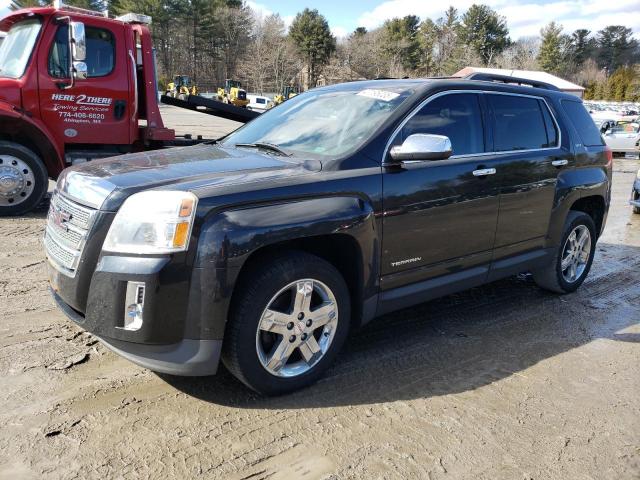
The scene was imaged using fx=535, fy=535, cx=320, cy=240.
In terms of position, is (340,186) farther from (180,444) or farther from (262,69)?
(262,69)

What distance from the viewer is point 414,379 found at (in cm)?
345

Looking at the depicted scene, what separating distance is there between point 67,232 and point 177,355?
0.98m

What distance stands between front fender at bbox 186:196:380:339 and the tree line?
182ft

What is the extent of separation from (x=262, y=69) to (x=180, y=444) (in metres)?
63.1

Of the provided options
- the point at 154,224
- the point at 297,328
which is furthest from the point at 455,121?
the point at 154,224

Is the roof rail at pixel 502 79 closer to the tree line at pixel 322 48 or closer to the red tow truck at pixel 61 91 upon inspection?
the red tow truck at pixel 61 91

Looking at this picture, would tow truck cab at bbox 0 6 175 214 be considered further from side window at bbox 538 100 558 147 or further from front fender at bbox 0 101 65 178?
side window at bbox 538 100 558 147

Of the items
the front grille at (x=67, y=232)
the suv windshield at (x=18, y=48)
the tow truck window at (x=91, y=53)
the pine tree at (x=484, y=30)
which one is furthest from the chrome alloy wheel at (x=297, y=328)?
the pine tree at (x=484, y=30)

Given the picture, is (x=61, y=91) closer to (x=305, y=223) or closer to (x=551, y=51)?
(x=305, y=223)

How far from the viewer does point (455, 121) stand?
4004 mm

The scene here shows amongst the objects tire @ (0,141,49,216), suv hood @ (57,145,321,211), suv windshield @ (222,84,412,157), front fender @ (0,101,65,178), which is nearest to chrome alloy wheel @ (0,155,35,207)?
tire @ (0,141,49,216)

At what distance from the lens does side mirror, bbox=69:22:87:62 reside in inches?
260

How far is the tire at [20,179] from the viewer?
23.1ft

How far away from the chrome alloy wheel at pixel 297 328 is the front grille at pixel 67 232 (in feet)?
3.49
